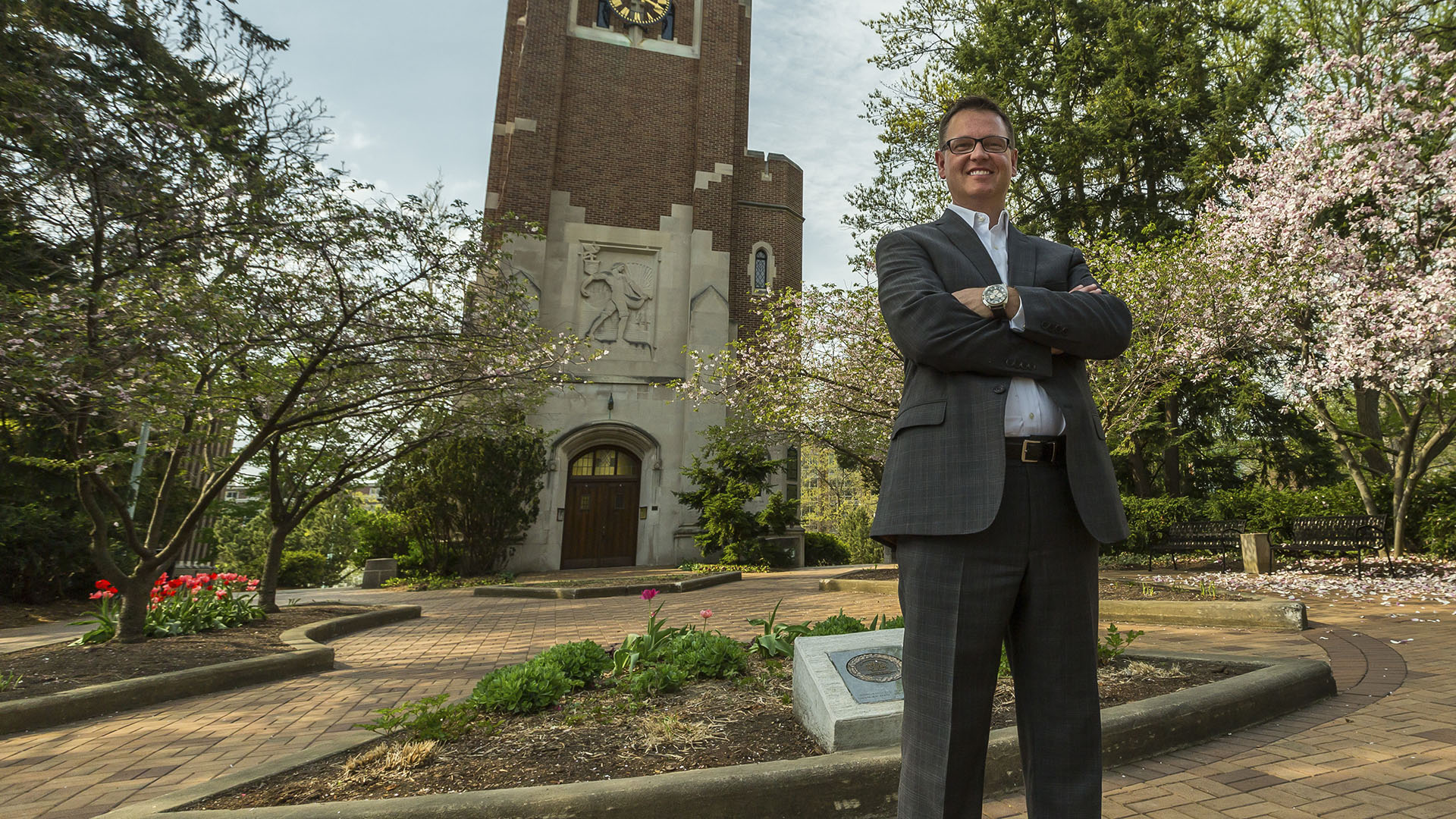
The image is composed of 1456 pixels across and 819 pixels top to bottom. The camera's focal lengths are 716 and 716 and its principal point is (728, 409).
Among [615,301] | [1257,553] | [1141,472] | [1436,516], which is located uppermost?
[615,301]

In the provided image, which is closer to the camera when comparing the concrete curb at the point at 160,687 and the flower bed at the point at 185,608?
the concrete curb at the point at 160,687

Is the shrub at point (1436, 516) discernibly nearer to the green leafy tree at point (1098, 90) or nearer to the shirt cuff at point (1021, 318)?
the green leafy tree at point (1098, 90)

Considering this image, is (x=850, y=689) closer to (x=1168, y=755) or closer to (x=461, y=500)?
(x=1168, y=755)

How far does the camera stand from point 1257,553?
1233 centimetres

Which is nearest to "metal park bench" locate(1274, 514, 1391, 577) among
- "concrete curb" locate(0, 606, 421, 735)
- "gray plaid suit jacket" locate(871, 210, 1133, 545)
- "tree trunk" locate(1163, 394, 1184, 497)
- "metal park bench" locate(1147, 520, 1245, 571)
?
"metal park bench" locate(1147, 520, 1245, 571)

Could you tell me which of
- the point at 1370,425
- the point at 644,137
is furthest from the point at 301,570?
the point at 1370,425

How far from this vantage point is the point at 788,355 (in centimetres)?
1272

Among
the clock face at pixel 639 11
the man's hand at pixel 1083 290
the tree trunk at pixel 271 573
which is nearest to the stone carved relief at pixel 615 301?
the clock face at pixel 639 11

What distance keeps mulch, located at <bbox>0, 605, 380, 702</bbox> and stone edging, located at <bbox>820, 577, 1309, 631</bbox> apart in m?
8.14

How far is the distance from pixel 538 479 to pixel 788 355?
28.7 ft

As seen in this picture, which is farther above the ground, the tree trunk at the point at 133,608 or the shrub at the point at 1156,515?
the shrub at the point at 1156,515

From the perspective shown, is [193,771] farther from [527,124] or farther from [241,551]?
[241,551]

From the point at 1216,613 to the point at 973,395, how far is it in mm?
7256

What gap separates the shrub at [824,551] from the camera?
2409cm
